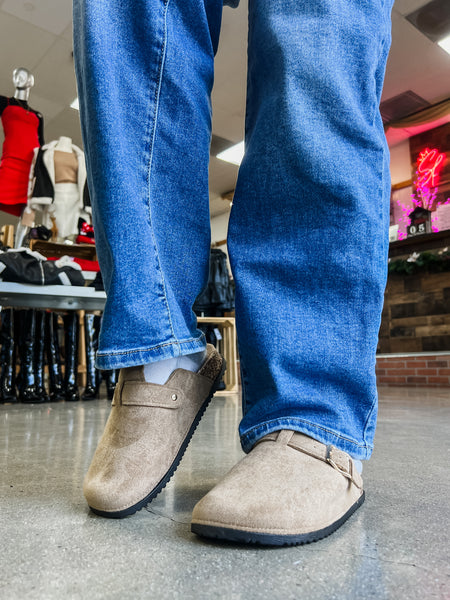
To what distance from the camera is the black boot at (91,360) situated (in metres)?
2.87

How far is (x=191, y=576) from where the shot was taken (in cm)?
33

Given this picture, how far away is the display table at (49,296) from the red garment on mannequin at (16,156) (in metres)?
0.92

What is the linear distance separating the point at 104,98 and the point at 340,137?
26cm

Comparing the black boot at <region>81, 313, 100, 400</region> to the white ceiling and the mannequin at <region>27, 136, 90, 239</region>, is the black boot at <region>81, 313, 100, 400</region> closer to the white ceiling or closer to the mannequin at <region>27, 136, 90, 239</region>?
the mannequin at <region>27, 136, 90, 239</region>

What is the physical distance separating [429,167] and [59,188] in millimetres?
3828

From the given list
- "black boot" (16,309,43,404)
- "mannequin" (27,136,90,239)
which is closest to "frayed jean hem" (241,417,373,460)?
"black boot" (16,309,43,404)

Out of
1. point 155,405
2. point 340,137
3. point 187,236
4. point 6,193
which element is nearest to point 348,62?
point 340,137

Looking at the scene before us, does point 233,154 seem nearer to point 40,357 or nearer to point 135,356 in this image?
point 40,357

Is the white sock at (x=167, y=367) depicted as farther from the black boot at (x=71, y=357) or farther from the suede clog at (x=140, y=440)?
the black boot at (x=71, y=357)

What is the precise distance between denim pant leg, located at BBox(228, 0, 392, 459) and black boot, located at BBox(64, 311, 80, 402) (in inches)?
97.5

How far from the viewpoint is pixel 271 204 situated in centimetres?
55

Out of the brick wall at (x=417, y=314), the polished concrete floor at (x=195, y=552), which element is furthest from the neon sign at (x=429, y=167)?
the polished concrete floor at (x=195, y=552)

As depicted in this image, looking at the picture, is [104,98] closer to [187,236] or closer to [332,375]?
[187,236]

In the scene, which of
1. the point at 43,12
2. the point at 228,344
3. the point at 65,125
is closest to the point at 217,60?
the point at 43,12
